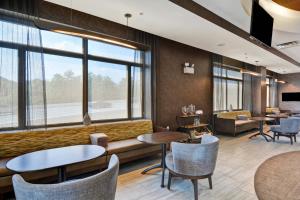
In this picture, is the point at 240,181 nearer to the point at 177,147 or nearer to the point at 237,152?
the point at 177,147

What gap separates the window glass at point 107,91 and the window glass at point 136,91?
185 mm

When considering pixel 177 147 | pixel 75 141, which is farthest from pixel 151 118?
pixel 177 147

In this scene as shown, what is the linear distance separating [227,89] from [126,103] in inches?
197

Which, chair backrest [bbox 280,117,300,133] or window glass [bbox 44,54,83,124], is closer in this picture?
window glass [bbox 44,54,83,124]

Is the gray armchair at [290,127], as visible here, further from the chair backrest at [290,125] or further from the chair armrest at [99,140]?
the chair armrest at [99,140]

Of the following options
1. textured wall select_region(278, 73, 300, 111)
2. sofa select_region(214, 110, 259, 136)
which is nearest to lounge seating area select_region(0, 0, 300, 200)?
sofa select_region(214, 110, 259, 136)

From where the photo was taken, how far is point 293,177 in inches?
44.2

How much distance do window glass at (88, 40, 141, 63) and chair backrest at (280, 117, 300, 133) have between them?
4.89m

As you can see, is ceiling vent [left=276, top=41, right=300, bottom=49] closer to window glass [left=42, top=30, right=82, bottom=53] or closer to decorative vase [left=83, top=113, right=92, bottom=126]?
window glass [left=42, top=30, right=82, bottom=53]

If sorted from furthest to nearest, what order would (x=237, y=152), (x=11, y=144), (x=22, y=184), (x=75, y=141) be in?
(x=237, y=152)
(x=75, y=141)
(x=11, y=144)
(x=22, y=184)

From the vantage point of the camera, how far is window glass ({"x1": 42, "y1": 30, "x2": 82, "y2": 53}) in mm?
3520

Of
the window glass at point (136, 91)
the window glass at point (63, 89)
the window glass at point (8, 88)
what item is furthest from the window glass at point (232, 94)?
the window glass at point (8, 88)

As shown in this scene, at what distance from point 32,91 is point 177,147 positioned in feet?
8.36

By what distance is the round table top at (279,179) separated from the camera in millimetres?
904
